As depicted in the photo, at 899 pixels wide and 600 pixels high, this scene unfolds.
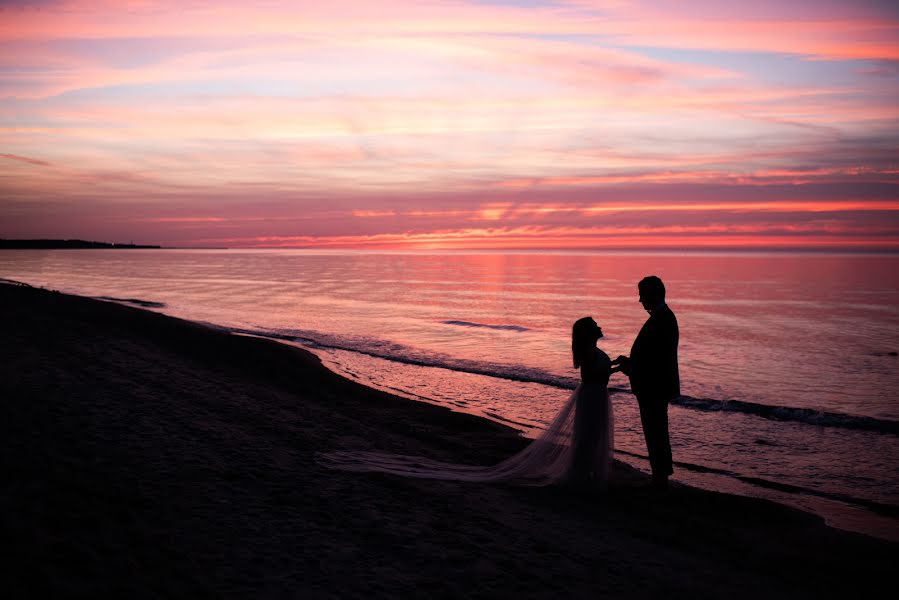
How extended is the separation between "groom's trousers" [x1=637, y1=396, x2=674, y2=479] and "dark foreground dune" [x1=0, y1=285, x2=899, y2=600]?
40cm

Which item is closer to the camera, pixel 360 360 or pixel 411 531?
pixel 411 531

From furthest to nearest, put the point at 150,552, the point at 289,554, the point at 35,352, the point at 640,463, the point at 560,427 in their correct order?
the point at 35,352
the point at 640,463
the point at 560,427
the point at 289,554
the point at 150,552

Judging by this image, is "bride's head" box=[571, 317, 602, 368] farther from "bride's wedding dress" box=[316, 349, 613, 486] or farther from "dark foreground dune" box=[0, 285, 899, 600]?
"dark foreground dune" box=[0, 285, 899, 600]

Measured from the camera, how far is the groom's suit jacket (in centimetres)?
691

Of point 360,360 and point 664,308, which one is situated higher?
point 664,308

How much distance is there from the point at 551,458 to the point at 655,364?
1883mm

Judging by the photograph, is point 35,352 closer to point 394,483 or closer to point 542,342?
point 394,483

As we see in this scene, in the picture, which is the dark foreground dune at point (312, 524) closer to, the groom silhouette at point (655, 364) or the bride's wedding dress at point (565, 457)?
the bride's wedding dress at point (565, 457)

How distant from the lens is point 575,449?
747 cm

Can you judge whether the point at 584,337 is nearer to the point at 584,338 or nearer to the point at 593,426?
the point at 584,338

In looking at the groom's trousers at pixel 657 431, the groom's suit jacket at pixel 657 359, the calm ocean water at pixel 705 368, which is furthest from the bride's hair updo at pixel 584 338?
the calm ocean water at pixel 705 368

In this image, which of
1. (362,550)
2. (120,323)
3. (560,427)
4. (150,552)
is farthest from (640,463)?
(120,323)

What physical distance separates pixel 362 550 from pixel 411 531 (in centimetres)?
66

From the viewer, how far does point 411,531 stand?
556 centimetres
